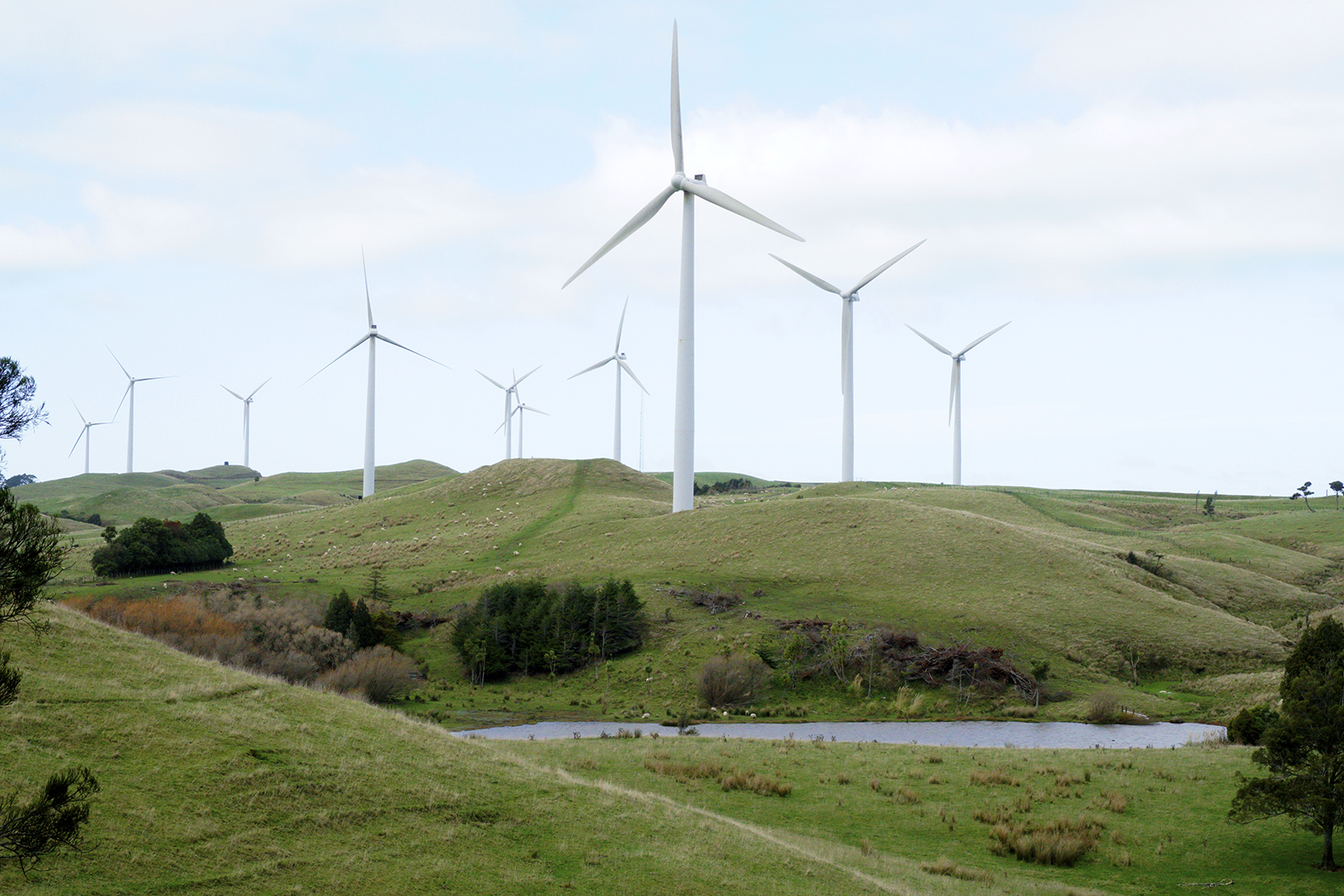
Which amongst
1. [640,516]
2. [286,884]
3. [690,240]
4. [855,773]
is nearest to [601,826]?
[286,884]

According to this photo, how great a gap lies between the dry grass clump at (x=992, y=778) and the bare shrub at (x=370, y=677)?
2845 cm

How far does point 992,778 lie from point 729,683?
20985 millimetres

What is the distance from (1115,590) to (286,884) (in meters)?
65.1

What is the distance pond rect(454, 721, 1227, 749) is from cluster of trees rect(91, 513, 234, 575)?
4692cm

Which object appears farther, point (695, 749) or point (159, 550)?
point (159, 550)

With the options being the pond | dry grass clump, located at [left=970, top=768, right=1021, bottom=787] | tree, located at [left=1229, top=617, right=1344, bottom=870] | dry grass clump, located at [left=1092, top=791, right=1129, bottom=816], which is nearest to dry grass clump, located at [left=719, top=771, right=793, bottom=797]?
dry grass clump, located at [left=970, top=768, right=1021, bottom=787]

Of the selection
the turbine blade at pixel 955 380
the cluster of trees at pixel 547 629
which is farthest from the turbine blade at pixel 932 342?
the cluster of trees at pixel 547 629

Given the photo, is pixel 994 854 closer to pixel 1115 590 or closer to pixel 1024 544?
pixel 1115 590

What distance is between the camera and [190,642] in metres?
46.9

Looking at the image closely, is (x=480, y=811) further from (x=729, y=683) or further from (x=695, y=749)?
(x=729, y=683)

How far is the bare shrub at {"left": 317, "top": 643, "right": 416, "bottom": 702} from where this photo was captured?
49438 millimetres

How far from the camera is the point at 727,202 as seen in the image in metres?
80.8

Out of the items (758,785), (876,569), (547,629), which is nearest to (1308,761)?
(758,785)

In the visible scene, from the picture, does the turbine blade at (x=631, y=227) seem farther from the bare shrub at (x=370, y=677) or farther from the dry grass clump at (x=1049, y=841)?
the dry grass clump at (x=1049, y=841)
